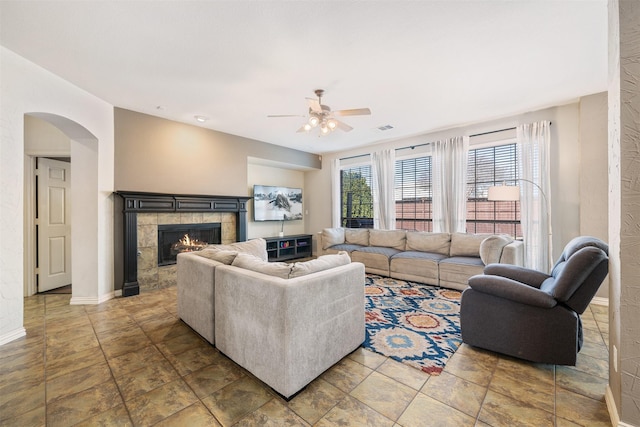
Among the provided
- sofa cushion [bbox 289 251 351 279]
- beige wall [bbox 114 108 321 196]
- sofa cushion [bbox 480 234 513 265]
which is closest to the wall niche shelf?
beige wall [bbox 114 108 321 196]

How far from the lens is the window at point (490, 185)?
14.7ft

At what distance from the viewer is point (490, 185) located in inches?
184

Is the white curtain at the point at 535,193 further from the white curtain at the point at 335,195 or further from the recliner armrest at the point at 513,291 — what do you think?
the white curtain at the point at 335,195

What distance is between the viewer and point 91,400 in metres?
1.74

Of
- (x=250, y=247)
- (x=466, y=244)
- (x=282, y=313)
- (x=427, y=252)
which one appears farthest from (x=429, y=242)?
(x=282, y=313)

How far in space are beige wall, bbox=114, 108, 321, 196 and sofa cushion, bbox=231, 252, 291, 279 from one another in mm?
2885

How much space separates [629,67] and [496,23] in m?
1.13

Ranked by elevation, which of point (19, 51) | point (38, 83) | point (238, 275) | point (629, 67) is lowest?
point (238, 275)

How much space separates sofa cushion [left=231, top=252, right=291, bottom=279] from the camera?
75.0 inches

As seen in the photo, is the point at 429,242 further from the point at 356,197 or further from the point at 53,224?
the point at 53,224

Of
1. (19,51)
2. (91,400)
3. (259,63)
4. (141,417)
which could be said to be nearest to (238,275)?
(141,417)

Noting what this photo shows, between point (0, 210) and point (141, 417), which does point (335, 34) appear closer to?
point (141, 417)

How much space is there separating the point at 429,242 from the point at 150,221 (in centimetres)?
478

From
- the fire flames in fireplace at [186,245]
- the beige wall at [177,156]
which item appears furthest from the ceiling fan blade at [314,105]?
the fire flames in fireplace at [186,245]
